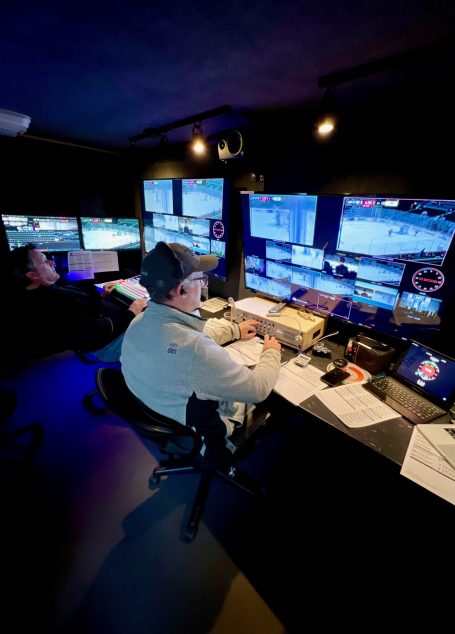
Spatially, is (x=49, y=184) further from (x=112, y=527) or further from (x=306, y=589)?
(x=306, y=589)

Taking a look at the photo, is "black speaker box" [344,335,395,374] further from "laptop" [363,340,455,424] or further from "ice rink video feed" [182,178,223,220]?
"ice rink video feed" [182,178,223,220]

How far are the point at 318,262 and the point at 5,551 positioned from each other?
2.62m

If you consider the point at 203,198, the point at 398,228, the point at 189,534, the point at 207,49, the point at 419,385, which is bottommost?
the point at 189,534

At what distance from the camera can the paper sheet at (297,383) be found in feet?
4.77

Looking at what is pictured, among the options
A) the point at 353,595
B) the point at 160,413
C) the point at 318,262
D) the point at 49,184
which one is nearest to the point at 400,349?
the point at 318,262

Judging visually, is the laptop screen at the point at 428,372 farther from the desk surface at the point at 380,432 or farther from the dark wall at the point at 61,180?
the dark wall at the point at 61,180

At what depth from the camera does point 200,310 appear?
2502 millimetres

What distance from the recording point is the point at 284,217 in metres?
1.91

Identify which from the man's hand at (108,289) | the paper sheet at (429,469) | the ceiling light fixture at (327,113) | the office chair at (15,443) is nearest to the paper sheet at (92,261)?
the man's hand at (108,289)

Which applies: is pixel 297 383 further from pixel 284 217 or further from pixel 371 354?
pixel 284 217

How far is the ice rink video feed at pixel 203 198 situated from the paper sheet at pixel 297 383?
4.95 ft

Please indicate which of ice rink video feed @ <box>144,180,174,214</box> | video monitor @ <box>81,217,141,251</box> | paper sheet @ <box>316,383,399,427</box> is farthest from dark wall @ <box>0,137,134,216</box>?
paper sheet @ <box>316,383,399,427</box>

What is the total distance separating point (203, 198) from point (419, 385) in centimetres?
221

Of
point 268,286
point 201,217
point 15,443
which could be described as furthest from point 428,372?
point 15,443
